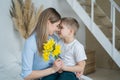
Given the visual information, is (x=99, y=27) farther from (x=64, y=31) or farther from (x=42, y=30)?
(x=42, y=30)

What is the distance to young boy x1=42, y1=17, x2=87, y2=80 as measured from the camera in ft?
5.85

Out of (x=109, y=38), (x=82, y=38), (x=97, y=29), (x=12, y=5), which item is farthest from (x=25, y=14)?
(x=82, y=38)

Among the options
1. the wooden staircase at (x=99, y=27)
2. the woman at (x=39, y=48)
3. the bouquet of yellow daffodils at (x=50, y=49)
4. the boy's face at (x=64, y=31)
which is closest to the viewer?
the bouquet of yellow daffodils at (x=50, y=49)

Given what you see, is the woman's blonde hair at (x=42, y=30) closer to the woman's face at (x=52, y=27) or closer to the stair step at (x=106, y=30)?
the woman's face at (x=52, y=27)

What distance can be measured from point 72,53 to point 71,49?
3 cm

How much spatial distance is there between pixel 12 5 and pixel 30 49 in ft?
7.38

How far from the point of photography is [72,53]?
6.07 ft

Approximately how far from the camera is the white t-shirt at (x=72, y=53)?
181cm

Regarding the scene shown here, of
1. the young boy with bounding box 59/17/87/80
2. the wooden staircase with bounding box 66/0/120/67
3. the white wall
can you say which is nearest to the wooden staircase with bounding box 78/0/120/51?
the wooden staircase with bounding box 66/0/120/67

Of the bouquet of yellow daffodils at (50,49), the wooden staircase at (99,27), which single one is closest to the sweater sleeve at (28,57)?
the bouquet of yellow daffodils at (50,49)

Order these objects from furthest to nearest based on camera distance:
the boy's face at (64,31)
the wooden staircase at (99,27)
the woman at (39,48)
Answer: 1. the wooden staircase at (99,27)
2. the boy's face at (64,31)
3. the woman at (39,48)

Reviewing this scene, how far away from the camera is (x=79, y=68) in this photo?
1.81m

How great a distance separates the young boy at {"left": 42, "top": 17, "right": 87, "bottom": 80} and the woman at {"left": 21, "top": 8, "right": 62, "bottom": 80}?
82 millimetres

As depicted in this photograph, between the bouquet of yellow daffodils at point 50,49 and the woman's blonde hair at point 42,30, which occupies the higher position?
the woman's blonde hair at point 42,30
